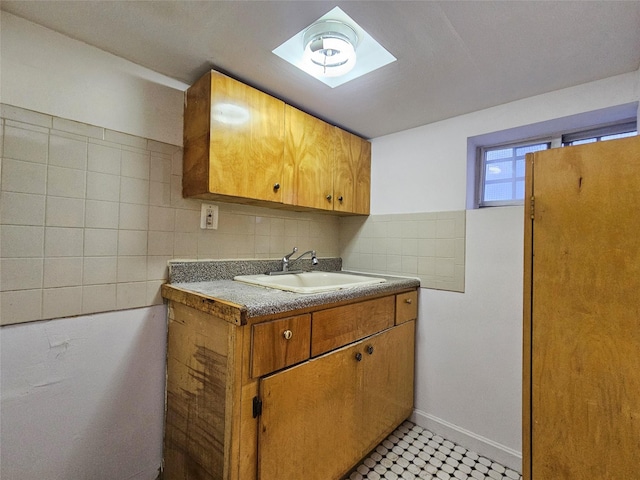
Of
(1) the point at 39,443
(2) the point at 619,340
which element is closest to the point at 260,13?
(2) the point at 619,340

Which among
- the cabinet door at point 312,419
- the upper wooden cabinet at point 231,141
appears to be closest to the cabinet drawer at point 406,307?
the cabinet door at point 312,419

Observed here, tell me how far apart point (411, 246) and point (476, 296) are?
492 mm

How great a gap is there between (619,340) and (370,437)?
1.15m

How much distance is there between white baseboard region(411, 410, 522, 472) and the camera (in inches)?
60.4

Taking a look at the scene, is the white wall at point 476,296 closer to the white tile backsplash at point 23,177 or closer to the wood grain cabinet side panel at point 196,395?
the wood grain cabinet side panel at point 196,395

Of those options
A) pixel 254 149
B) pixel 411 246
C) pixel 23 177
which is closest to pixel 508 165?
pixel 411 246

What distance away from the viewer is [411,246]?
6.46ft

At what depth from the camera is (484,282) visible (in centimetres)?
166

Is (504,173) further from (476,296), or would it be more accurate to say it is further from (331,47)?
(331,47)

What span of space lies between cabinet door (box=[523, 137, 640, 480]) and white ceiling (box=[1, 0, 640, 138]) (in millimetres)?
444

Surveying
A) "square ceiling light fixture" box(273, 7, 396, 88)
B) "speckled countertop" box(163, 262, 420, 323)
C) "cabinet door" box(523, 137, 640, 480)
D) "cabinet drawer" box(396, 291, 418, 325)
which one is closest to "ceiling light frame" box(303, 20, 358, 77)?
"square ceiling light fixture" box(273, 7, 396, 88)

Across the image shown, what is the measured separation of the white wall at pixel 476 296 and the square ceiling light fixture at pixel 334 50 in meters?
0.78

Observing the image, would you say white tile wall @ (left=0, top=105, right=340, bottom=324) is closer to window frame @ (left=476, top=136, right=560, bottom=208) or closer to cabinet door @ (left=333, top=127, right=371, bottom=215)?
cabinet door @ (left=333, top=127, right=371, bottom=215)

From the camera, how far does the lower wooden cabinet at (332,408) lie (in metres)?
1.08
